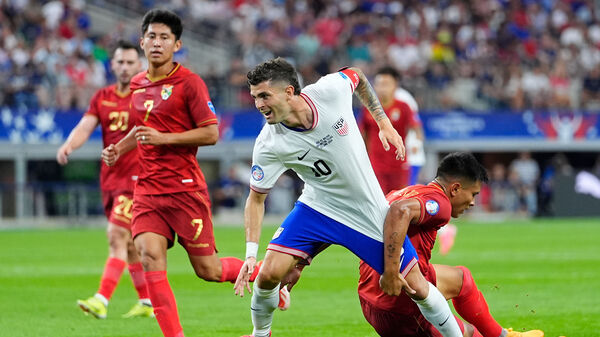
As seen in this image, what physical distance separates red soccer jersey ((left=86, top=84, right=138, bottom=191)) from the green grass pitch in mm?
1282

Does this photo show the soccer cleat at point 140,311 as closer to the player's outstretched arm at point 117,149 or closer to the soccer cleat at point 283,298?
the player's outstretched arm at point 117,149

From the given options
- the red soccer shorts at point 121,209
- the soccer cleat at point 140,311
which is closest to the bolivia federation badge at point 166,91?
the red soccer shorts at point 121,209

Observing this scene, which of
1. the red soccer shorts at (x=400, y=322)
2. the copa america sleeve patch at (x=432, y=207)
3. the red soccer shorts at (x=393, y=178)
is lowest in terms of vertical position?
the red soccer shorts at (x=393, y=178)

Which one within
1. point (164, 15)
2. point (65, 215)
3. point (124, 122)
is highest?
point (164, 15)

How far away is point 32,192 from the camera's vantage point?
25.9 metres

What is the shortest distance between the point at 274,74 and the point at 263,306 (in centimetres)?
161

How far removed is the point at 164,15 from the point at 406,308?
114 inches

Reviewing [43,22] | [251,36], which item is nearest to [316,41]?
[251,36]

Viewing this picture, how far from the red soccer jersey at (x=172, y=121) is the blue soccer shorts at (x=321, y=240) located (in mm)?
1192

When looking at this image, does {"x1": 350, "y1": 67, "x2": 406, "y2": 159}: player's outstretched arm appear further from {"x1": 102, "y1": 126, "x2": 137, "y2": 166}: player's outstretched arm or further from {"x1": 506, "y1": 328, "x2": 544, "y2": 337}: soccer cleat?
{"x1": 102, "y1": 126, "x2": 137, "y2": 166}: player's outstretched arm

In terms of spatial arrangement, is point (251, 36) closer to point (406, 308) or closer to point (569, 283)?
point (569, 283)

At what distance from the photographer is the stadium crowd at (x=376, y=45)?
90.2 feet

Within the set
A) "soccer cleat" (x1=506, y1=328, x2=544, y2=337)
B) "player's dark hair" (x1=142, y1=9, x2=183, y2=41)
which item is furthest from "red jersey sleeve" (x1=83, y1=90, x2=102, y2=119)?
"soccer cleat" (x1=506, y1=328, x2=544, y2=337)

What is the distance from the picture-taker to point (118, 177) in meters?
10.3
